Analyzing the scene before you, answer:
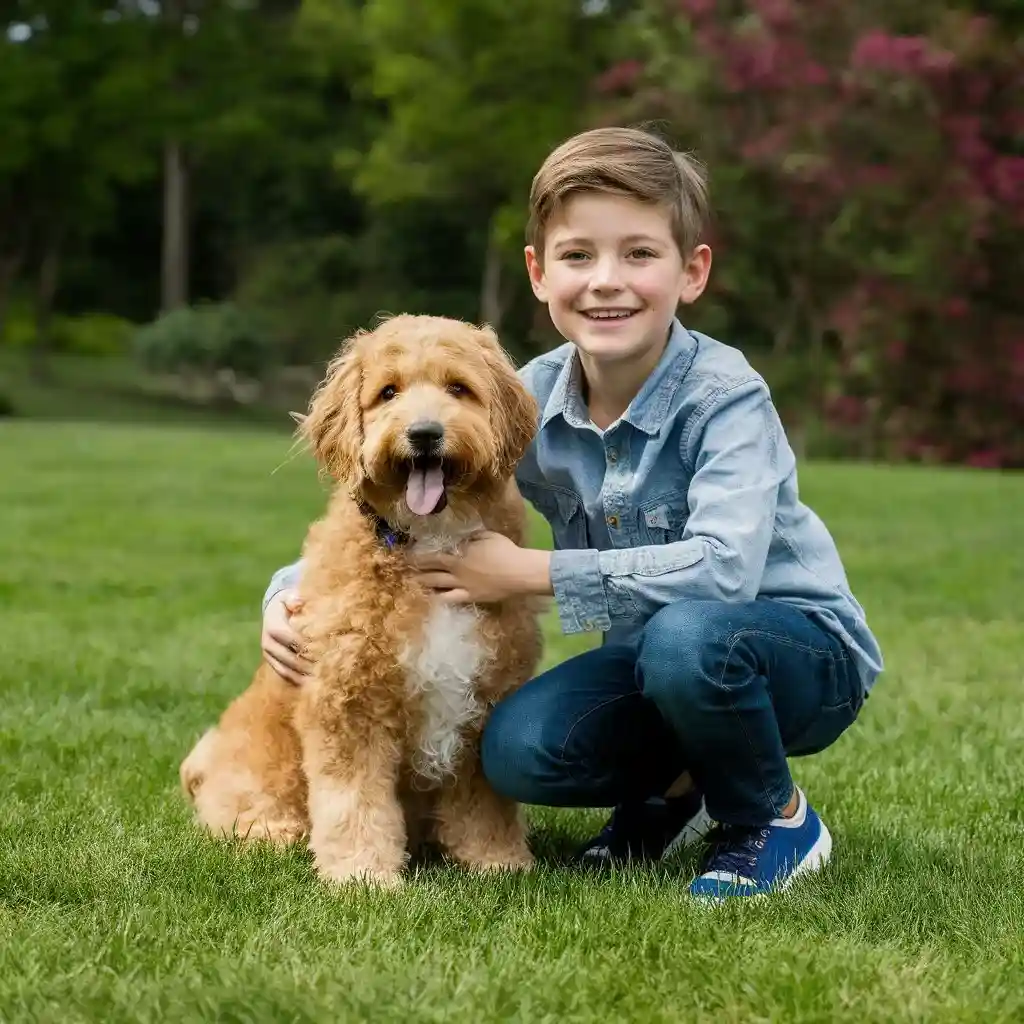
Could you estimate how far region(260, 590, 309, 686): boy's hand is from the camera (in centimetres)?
353

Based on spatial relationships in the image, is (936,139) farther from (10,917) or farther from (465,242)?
(10,917)

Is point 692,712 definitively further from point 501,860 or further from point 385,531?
point 385,531

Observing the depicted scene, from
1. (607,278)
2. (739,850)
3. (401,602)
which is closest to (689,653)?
(739,850)

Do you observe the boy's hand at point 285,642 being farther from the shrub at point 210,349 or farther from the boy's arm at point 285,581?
the shrub at point 210,349

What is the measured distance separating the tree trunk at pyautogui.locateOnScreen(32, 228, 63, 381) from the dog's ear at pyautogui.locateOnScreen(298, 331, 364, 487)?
28658 mm

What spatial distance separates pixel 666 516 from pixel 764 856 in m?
0.81

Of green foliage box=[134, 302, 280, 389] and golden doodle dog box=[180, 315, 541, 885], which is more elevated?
golden doodle dog box=[180, 315, 541, 885]

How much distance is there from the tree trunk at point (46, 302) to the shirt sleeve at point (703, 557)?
29.0m

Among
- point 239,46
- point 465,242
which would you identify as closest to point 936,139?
point 465,242

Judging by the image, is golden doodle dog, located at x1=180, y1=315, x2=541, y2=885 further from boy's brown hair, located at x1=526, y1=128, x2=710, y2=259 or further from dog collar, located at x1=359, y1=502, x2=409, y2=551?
boy's brown hair, located at x1=526, y1=128, x2=710, y2=259

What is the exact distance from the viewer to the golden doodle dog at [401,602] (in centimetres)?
328

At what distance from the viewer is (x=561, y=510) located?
3.72 metres

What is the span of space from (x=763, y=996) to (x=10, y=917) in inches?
58.7

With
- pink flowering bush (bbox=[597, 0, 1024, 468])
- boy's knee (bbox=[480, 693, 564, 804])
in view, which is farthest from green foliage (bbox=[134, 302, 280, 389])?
boy's knee (bbox=[480, 693, 564, 804])
